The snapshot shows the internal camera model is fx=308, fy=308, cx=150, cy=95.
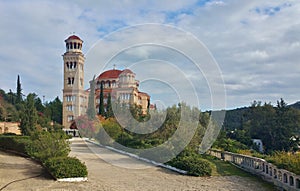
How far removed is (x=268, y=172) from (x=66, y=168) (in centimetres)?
665

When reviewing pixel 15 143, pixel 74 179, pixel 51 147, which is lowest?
pixel 74 179

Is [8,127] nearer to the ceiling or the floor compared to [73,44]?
nearer to the floor

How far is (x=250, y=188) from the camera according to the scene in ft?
29.7

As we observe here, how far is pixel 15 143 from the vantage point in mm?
17609

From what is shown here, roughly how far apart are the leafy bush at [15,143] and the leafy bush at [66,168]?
727 cm

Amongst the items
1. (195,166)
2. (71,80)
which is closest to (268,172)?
(195,166)

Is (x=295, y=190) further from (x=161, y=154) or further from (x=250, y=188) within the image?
(x=161, y=154)

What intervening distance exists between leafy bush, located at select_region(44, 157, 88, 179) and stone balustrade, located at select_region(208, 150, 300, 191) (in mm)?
5848

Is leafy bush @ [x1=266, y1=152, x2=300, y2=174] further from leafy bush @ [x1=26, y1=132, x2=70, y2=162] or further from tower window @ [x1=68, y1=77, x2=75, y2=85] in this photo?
tower window @ [x1=68, y1=77, x2=75, y2=85]

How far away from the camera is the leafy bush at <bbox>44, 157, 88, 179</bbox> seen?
8945mm

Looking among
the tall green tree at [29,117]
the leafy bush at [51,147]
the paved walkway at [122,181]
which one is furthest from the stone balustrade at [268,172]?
the tall green tree at [29,117]

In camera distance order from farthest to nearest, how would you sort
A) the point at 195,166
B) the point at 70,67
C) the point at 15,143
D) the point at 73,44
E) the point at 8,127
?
the point at 73,44
the point at 70,67
the point at 8,127
the point at 15,143
the point at 195,166

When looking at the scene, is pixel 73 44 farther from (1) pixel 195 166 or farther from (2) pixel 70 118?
(1) pixel 195 166

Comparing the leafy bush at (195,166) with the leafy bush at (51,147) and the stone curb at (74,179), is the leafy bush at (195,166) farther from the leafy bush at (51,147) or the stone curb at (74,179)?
the leafy bush at (51,147)
